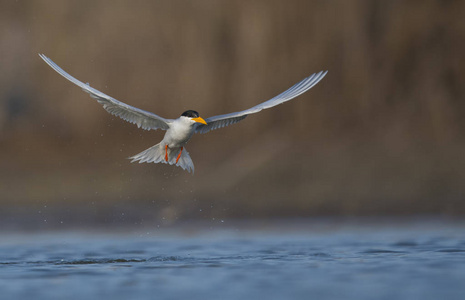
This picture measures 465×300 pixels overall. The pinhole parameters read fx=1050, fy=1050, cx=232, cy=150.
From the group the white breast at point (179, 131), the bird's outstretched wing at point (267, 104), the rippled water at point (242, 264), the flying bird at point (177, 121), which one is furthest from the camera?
the bird's outstretched wing at point (267, 104)

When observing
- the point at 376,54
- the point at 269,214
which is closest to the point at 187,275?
the point at 269,214

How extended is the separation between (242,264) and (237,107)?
412 inches

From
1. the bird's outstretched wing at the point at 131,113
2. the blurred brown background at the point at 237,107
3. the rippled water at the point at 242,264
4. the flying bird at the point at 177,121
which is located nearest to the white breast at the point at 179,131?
the flying bird at the point at 177,121

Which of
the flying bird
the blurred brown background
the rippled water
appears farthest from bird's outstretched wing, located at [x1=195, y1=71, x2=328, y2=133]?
the blurred brown background

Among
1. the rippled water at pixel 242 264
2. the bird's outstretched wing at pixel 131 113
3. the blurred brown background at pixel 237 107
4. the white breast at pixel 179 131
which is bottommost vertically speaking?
the rippled water at pixel 242 264

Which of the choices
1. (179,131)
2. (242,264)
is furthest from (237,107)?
(242,264)

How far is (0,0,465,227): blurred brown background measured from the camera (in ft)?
61.9

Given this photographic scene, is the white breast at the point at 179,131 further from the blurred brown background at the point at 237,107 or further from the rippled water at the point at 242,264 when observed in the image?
the blurred brown background at the point at 237,107

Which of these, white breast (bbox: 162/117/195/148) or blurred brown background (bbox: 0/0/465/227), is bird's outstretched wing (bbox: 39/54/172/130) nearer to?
white breast (bbox: 162/117/195/148)

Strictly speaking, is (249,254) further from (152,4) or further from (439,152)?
(152,4)

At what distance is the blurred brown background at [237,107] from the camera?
18.9 meters

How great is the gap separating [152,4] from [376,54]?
5390mm

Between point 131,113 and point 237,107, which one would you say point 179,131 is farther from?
point 237,107

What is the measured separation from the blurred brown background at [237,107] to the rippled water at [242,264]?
5.70ft
